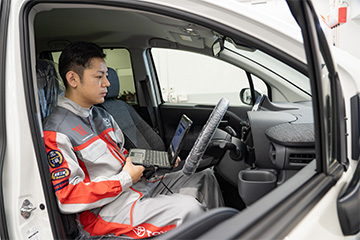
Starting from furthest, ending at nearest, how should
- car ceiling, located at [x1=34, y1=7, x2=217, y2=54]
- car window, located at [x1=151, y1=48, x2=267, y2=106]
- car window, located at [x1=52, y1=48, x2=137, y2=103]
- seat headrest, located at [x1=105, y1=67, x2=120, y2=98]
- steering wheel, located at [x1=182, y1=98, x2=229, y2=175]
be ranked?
car window, located at [x1=151, y1=48, x2=267, y2=106] < car window, located at [x1=52, y1=48, x2=137, y2=103] < seat headrest, located at [x1=105, y1=67, x2=120, y2=98] < car ceiling, located at [x1=34, y1=7, x2=217, y2=54] < steering wheel, located at [x1=182, y1=98, x2=229, y2=175]

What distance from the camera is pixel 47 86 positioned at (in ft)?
4.45

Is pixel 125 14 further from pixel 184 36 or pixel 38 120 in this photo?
pixel 38 120

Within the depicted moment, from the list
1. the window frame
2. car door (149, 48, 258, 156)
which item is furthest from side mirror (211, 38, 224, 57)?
car door (149, 48, 258, 156)

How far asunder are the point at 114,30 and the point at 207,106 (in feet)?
3.73

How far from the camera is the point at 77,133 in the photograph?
4.02 ft

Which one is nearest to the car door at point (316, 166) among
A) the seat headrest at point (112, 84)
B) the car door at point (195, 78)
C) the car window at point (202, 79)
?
the seat headrest at point (112, 84)

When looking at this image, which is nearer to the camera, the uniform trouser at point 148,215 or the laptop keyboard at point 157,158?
the uniform trouser at point 148,215

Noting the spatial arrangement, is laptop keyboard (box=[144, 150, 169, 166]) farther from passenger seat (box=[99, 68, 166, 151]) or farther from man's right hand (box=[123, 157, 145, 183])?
passenger seat (box=[99, 68, 166, 151])

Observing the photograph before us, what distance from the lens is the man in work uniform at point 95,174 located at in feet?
3.56

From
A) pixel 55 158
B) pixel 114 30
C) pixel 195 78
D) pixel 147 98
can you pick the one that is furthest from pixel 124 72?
pixel 195 78

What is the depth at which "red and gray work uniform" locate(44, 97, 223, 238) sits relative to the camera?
107cm

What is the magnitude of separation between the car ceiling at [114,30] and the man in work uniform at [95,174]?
0.49 m

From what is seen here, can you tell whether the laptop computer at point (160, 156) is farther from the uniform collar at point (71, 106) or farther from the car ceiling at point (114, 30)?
the car ceiling at point (114, 30)

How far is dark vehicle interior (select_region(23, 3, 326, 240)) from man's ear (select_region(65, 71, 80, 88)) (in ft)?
0.38
